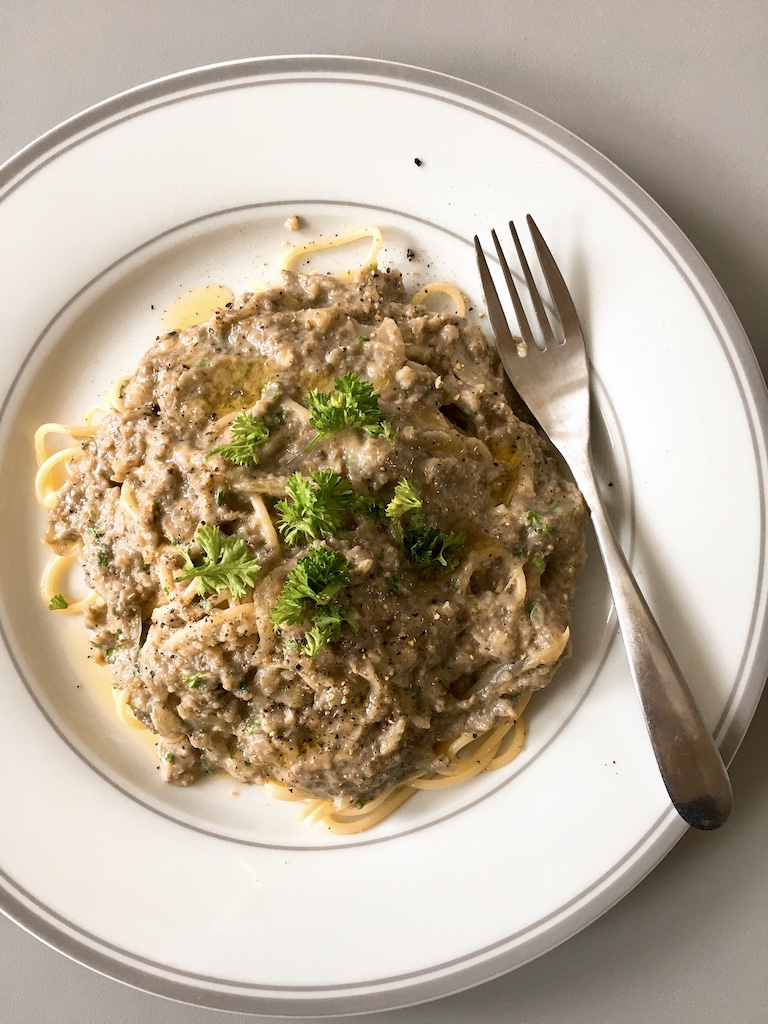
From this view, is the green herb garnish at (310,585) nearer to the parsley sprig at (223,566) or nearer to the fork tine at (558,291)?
the parsley sprig at (223,566)

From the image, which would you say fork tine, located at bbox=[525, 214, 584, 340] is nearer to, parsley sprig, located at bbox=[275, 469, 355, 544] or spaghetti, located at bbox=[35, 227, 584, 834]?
spaghetti, located at bbox=[35, 227, 584, 834]

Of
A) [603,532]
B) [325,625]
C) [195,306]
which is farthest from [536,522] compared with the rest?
[195,306]

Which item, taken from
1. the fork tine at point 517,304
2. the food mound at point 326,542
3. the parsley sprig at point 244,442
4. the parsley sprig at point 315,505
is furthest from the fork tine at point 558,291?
the parsley sprig at point 244,442

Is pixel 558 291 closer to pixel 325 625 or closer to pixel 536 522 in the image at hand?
pixel 536 522

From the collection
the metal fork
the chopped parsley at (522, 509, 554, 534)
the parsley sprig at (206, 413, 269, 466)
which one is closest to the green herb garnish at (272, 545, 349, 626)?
the parsley sprig at (206, 413, 269, 466)

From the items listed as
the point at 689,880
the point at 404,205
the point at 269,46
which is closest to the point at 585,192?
the point at 404,205

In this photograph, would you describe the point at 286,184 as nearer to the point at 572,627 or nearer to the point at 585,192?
the point at 585,192

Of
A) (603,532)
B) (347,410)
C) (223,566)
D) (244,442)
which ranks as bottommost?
(603,532)
